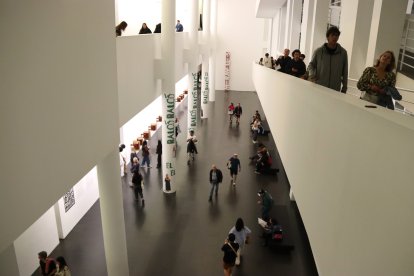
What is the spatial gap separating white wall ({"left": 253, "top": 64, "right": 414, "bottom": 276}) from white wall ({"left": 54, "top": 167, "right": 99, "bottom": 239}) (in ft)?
26.7

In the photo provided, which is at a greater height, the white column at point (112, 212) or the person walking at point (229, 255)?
the white column at point (112, 212)

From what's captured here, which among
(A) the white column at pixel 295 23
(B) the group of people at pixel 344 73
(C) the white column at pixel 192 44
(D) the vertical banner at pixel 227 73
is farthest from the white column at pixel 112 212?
(D) the vertical banner at pixel 227 73

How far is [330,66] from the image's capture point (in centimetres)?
633

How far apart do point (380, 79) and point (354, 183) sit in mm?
2189

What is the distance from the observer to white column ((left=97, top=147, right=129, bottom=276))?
27.1 ft

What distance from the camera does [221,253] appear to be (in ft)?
36.5

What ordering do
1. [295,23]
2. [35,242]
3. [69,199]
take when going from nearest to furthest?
1. [35,242]
2. [69,199]
3. [295,23]

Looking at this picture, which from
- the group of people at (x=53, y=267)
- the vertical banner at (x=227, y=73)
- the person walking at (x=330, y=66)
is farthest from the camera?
the vertical banner at (x=227, y=73)

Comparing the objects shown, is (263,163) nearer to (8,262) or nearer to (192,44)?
(192,44)

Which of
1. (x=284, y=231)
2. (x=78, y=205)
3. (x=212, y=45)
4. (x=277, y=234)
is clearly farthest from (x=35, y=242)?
(x=212, y=45)

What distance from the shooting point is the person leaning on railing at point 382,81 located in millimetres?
5047

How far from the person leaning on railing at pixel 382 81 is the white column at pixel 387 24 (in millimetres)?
2674

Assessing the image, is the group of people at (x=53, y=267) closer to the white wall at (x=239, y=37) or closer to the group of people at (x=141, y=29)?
the group of people at (x=141, y=29)

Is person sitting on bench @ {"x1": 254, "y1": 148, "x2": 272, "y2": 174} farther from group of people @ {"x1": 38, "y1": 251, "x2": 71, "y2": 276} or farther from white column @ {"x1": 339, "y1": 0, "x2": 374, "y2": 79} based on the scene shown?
group of people @ {"x1": 38, "y1": 251, "x2": 71, "y2": 276}
